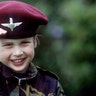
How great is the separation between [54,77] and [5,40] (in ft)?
1.73

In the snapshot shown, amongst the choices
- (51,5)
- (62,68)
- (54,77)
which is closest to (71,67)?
(62,68)

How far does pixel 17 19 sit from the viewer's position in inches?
186

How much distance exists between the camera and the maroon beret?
4.70 meters

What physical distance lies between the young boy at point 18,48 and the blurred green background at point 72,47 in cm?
286

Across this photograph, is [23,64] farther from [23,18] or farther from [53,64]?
[53,64]

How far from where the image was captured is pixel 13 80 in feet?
15.8

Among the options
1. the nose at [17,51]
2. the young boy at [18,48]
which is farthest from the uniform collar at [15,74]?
the nose at [17,51]

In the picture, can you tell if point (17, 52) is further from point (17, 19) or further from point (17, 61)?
point (17, 19)

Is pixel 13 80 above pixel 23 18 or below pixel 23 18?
below

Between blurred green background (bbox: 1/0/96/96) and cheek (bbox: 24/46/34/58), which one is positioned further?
blurred green background (bbox: 1/0/96/96)

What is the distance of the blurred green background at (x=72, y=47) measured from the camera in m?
7.80

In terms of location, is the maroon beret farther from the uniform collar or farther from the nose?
the uniform collar

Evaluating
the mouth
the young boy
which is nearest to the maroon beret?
the young boy

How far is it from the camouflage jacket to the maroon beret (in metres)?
0.24
